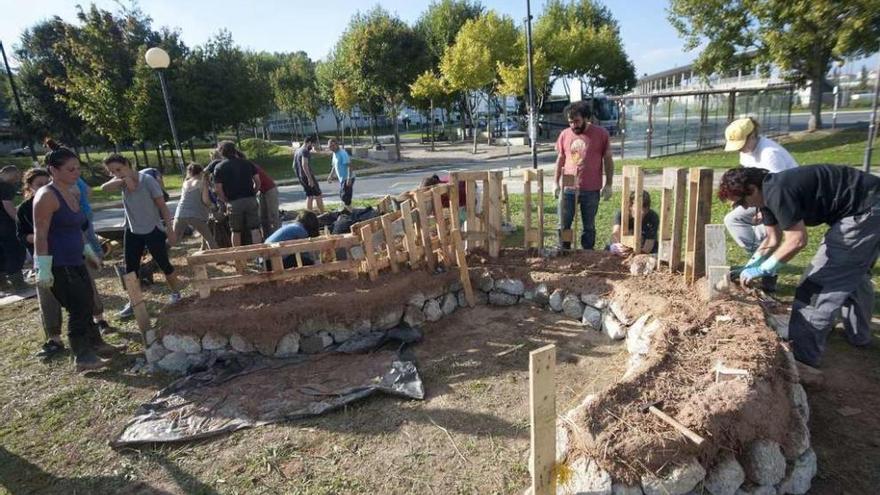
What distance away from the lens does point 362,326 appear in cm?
466

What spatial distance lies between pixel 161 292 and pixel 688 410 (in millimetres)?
6048

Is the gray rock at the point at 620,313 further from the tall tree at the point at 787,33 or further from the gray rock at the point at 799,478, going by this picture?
the tall tree at the point at 787,33

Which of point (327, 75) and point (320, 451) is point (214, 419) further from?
point (327, 75)

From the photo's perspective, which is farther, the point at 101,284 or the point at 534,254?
the point at 101,284

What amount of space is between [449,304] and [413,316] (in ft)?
1.55

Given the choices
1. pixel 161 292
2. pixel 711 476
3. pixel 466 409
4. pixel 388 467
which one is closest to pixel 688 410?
pixel 711 476

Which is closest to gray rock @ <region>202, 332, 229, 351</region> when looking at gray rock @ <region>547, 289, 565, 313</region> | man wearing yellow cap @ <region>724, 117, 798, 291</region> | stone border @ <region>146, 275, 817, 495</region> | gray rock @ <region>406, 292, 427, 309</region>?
stone border @ <region>146, 275, 817, 495</region>

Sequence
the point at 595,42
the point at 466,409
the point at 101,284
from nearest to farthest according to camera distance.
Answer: the point at 466,409
the point at 101,284
the point at 595,42

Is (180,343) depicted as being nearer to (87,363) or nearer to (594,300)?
(87,363)

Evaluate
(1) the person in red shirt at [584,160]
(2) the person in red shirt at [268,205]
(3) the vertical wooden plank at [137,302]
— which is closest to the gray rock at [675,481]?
(1) the person in red shirt at [584,160]

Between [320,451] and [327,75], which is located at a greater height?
[327,75]

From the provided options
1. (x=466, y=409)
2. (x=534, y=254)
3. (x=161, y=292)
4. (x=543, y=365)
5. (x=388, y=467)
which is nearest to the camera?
(x=543, y=365)

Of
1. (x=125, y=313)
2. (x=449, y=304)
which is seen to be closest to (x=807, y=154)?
(x=449, y=304)

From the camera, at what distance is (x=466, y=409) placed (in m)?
3.50
